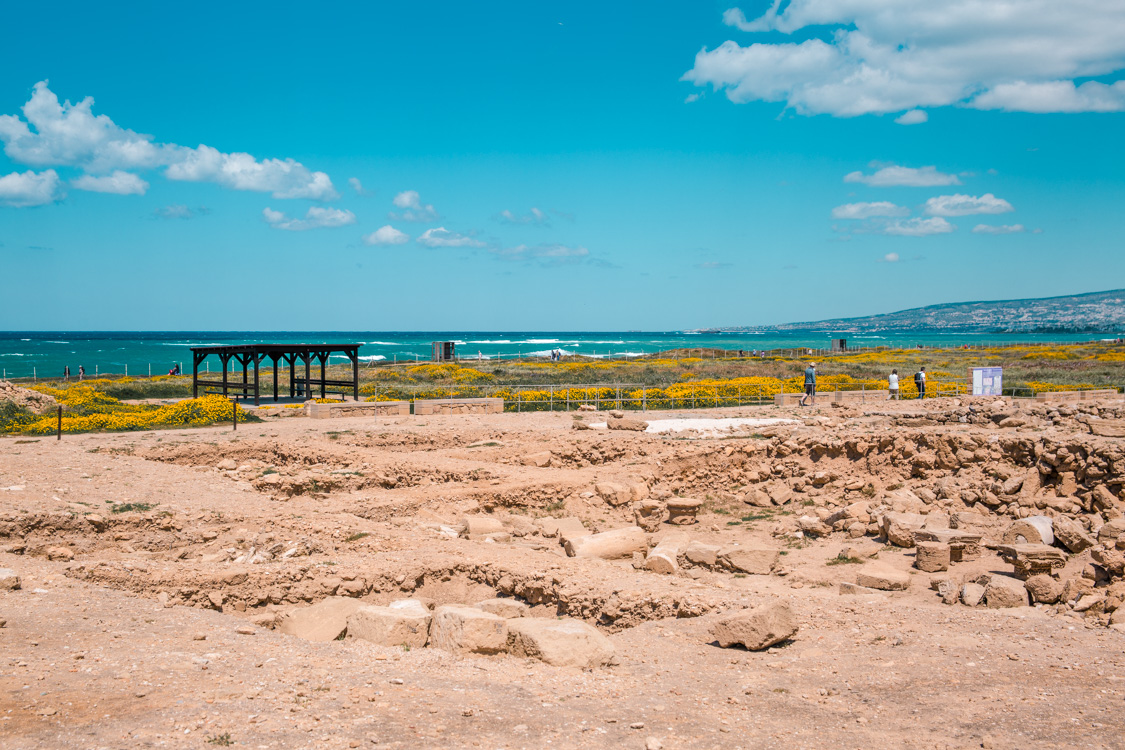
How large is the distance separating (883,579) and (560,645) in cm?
507

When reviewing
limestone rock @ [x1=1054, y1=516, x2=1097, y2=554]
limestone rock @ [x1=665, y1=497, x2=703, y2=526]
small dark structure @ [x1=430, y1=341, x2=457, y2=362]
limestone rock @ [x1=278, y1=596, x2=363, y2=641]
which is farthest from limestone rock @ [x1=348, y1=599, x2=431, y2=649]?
small dark structure @ [x1=430, y1=341, x2=457, y2=362]

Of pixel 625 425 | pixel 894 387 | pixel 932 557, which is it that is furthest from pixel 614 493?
pixel 894 387

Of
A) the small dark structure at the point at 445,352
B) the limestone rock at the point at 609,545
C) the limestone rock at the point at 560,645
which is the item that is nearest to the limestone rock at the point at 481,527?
the limestone rock at the point at 609,545

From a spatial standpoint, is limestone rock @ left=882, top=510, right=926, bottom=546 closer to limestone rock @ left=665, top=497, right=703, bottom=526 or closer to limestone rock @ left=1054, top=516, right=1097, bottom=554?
limestone rock @ left=1054, top=516, right=1097, bottom=554

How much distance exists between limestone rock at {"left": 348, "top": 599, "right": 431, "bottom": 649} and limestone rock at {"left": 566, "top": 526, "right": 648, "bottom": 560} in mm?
3925

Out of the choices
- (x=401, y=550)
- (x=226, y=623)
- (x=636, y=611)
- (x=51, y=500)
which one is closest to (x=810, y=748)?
(x=636, y=611)

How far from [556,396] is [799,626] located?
23.8 meters

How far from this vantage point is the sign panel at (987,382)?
1176 inches

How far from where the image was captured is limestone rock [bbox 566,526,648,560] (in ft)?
38.2

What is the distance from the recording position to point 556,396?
3203cm

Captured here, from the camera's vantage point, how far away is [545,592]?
9633 millimetres

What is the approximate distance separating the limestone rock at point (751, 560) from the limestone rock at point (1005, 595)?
3055mm

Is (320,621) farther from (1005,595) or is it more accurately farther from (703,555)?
(1005,595)

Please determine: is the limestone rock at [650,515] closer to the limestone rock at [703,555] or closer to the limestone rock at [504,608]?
the limestone rock at [703,555]
